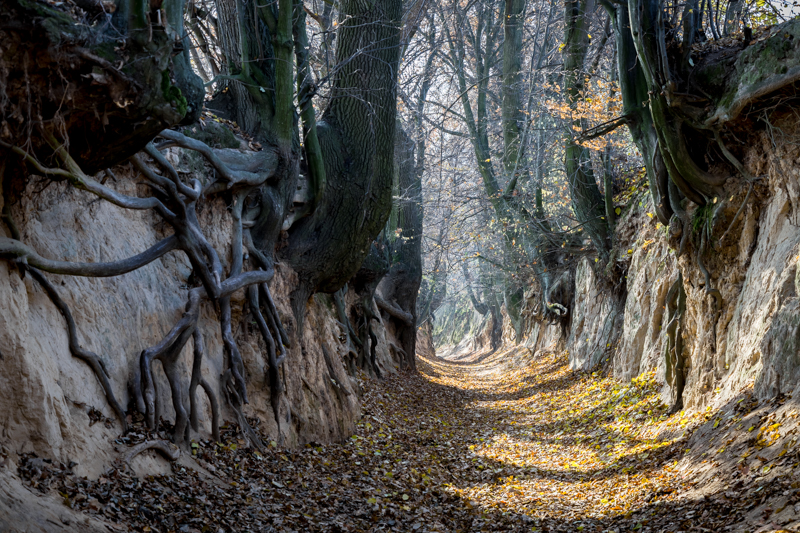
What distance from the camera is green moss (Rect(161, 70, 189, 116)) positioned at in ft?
13.8

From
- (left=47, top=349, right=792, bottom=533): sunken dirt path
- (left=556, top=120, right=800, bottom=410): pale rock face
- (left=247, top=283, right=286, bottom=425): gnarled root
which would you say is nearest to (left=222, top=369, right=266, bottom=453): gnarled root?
(left=47, top=349, right=792, bottom=533): sunken dirt path

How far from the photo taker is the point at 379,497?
6.68 meters

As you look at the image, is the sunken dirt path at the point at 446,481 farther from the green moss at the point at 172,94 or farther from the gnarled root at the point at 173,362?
the green moss at the point at 172,94

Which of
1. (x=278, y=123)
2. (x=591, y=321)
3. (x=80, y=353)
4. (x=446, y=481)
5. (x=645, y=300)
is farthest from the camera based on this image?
(x=591, y=321)

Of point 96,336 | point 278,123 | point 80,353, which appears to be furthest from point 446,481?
point 278,123

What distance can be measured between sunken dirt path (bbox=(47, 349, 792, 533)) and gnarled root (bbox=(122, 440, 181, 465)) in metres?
0.13

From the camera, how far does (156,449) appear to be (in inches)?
203

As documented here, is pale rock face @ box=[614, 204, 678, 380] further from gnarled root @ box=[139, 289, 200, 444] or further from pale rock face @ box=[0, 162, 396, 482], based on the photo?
gnarled root @ box=[139, 289, 200, 444]

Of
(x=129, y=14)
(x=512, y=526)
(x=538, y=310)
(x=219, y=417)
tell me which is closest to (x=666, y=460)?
(x=512, y=526)

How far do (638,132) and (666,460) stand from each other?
15.5ft

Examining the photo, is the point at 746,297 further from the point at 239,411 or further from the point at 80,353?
the point at 80,353

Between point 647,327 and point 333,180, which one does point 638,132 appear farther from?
point 333,180

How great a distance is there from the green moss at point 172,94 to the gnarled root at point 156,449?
280 centimetres

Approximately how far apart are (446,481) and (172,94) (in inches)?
234
